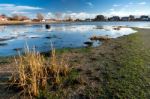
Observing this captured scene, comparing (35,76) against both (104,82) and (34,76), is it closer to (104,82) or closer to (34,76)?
(34,76)

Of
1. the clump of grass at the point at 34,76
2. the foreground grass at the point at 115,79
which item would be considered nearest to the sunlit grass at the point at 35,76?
the clump of grass at the point at 34,76

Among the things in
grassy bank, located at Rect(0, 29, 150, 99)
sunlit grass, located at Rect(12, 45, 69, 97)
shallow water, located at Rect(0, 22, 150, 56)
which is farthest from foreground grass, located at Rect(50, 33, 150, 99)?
shallow water, located at Rect(0, 22, 150, 56)

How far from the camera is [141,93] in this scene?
884 centimetres

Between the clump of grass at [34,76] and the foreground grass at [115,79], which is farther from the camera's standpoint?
the clump of grass at [34,76]

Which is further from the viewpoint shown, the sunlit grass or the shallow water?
the shallow water

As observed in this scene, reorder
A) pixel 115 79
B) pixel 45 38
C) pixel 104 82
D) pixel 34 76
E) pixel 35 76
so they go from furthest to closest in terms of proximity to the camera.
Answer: pixel 45 38
pixel 115 79
pixel 104 82
pixel 35 76
pixel 34 76

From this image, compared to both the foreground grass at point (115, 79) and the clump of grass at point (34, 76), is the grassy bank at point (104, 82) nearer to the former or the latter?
the foreground grass at point (115, 79)

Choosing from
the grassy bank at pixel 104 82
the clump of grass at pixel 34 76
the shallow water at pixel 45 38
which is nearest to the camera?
the grassy bank at pixel 104 82

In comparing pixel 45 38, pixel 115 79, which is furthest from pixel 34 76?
pixel 45 38

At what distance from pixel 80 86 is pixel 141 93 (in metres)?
2.80

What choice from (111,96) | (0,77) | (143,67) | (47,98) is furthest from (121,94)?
(0,77)

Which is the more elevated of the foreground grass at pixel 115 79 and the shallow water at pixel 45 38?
the foreground grass at pixel 115 79

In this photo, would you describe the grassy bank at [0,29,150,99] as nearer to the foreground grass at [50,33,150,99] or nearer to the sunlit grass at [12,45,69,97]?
the foreground grass at [50,33,150,99]

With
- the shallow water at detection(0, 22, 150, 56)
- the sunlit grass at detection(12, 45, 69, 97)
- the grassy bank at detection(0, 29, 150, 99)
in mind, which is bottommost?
the shallow water at detection(0, 22, 150, 56)
